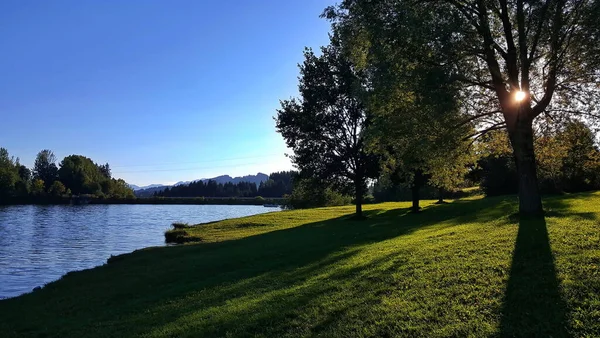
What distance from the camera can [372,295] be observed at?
897 cm

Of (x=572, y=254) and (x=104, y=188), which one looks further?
(x=104, y=188)

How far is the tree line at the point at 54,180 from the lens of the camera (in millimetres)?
138375

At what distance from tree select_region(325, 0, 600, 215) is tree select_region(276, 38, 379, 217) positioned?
18882 millimetres

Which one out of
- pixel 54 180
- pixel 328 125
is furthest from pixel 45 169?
pixel 328 125

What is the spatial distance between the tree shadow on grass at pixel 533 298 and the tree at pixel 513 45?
693 centimetres

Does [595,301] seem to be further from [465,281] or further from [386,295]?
[386,295]

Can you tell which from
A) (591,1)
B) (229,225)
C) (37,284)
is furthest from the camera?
(229,225)

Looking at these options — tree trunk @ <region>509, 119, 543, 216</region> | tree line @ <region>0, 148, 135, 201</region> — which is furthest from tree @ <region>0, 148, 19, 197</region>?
tree trunk @ <region>509, 119, 543, 216</region>

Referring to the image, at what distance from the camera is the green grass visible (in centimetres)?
706

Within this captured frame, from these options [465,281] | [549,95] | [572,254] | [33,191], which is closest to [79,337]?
[465,281]

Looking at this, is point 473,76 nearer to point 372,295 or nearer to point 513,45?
point 513,45

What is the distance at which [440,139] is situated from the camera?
56.1ft

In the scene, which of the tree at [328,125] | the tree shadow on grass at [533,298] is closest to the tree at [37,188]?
the tree at [328,125]

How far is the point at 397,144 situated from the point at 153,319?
12.2 meters
